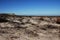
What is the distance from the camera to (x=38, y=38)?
8.45m

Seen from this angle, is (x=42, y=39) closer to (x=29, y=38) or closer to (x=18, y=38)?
(x=29, y=38)

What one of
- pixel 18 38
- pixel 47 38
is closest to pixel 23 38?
pixel 18 38

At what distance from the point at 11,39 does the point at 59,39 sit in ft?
10.6

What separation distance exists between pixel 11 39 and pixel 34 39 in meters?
1.52

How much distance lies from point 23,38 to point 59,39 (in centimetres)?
244

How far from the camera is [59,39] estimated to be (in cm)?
830

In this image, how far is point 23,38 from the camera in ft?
27.1

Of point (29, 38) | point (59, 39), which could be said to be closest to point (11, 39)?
point (29, 38)

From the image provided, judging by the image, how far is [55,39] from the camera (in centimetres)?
827

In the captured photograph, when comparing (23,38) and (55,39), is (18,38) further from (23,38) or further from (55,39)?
(55,39)

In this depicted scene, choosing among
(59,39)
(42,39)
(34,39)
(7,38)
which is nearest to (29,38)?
(34,39)

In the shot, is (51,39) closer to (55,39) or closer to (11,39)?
(55,39)

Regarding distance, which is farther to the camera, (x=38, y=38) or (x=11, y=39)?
(x=38, y=38)

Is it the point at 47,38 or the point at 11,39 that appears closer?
the point at 11,39
